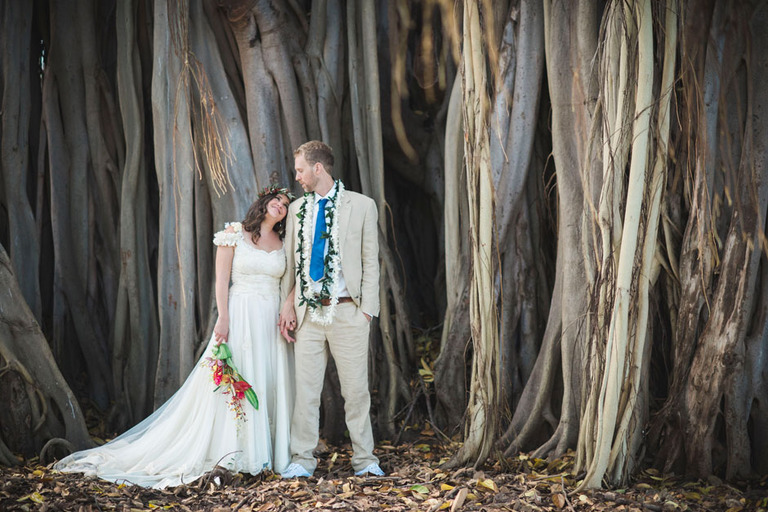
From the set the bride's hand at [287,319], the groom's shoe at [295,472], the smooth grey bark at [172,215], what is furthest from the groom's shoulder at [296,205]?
the groom's shoe at [295,472]

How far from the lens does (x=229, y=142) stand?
13.1 ft

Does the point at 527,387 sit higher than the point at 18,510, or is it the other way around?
the point at 527,387

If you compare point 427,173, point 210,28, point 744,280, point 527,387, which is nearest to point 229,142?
point 210,28

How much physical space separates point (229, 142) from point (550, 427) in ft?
6.90

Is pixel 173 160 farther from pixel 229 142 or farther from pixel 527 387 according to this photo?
pixel 527 387

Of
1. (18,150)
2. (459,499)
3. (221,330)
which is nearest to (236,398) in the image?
(221,330)

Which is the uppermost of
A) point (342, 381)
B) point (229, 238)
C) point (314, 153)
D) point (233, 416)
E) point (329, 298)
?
point (314, 153)

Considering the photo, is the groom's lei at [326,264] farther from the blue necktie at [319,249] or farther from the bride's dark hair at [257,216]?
the bride's dark hair at [257,216]

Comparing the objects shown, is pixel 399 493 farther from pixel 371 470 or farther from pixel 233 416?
pixel 233 416

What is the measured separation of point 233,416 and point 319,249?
77 centimetres

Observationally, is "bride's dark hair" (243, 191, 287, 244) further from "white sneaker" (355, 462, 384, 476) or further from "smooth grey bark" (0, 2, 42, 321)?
"smooth grey bark" (0, 2, 42, 321)

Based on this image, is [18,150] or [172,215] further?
[18,150]

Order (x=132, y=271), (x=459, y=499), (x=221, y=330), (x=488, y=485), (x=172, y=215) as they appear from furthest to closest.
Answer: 1. (x=132, y=271)
2. (x=172, y=215)
3. (x=221, y=330)
4. (x=488, y=485)
5. (x=459, y=499)

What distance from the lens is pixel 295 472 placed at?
320 cm
